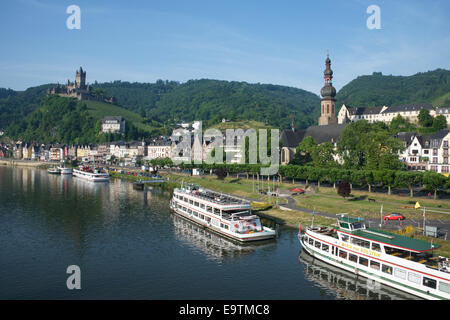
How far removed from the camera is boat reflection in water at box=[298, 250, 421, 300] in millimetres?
32469

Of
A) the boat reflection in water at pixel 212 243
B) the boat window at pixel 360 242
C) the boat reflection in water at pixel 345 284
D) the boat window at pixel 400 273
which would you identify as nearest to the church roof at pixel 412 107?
the boat reflection in water at pixel 212 243

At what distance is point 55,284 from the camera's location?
34.4 metres

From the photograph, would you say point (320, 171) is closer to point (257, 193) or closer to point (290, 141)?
point (257, 193)

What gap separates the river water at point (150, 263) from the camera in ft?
108

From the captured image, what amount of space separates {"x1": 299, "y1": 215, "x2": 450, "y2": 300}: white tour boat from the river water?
1.14 metres

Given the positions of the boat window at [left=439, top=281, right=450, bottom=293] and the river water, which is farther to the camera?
the river water

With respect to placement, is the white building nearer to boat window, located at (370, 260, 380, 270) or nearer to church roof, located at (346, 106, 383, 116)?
church roof, located at (346, 106, 383, 116)

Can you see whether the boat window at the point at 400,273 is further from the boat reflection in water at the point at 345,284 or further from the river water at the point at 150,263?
the river water at the point at 150,263

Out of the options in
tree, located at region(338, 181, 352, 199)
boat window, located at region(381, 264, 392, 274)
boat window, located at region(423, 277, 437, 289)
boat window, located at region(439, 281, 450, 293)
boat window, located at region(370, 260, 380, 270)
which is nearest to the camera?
boat window, located at region(439, 281, 450, 293)

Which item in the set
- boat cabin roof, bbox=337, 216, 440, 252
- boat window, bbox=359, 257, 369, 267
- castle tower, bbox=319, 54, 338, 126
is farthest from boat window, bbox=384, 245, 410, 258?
castle tower, bbox=319, 54, 338, 126

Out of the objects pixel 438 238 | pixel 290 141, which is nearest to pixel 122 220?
pixel 438 238

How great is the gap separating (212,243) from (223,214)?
5609mm

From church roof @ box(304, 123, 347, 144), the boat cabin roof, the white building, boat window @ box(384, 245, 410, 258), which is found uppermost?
the white building
